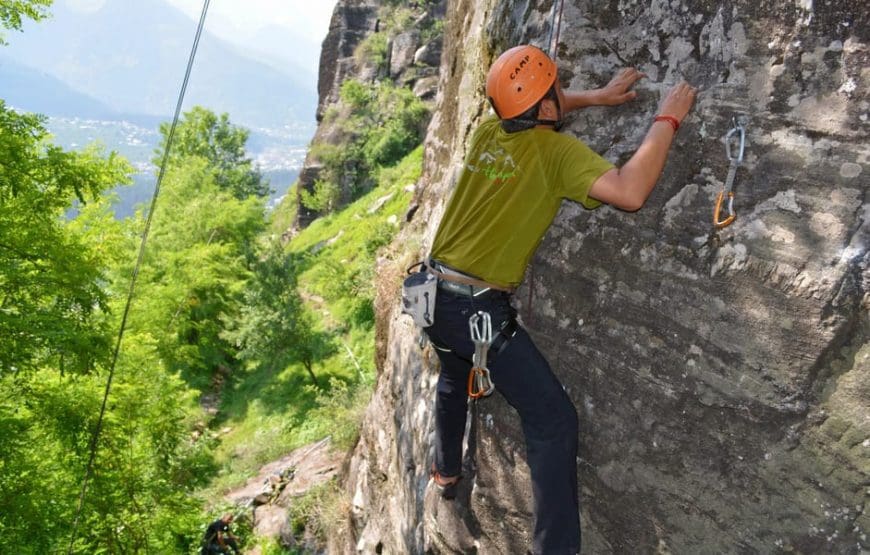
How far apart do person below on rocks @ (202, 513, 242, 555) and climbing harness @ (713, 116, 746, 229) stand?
10.9 metres

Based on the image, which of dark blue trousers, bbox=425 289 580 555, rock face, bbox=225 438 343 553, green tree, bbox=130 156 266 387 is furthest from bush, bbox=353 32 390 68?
dark blue trousers, bbox=425 289 580 555

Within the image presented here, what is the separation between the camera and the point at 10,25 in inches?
351

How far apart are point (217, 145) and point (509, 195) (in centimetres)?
4943

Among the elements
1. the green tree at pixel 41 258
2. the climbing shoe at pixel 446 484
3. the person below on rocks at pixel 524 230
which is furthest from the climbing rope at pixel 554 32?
the green tree at pixel 41 258

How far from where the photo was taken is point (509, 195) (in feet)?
10.7

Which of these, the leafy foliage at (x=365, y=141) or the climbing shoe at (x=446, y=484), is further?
the leafy foliage at (x=365, y=141)

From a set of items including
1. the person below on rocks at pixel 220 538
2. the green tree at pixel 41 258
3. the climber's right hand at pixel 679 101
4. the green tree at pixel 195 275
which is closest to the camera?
the climber's right hand at pixel 679 101

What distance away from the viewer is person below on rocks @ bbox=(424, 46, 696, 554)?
3129 millimetres

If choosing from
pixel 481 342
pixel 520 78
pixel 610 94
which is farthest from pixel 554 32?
pixel 481 342

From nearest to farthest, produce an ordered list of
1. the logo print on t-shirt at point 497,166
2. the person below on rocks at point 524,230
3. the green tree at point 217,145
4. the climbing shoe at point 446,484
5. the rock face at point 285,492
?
the person below on rocks at point 524,230, the logo print on t-shirt at point 497,166, the climbing shoe at point 446,484, the rock face at point 285,492, the green tree at point 217,145

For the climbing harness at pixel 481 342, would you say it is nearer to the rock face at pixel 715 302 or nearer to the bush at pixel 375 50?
the rock face at pixel 715 302

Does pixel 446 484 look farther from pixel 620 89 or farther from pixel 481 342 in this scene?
pixel 620 89

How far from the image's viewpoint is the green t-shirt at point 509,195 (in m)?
3.04

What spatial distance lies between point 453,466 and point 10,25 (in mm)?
9640
